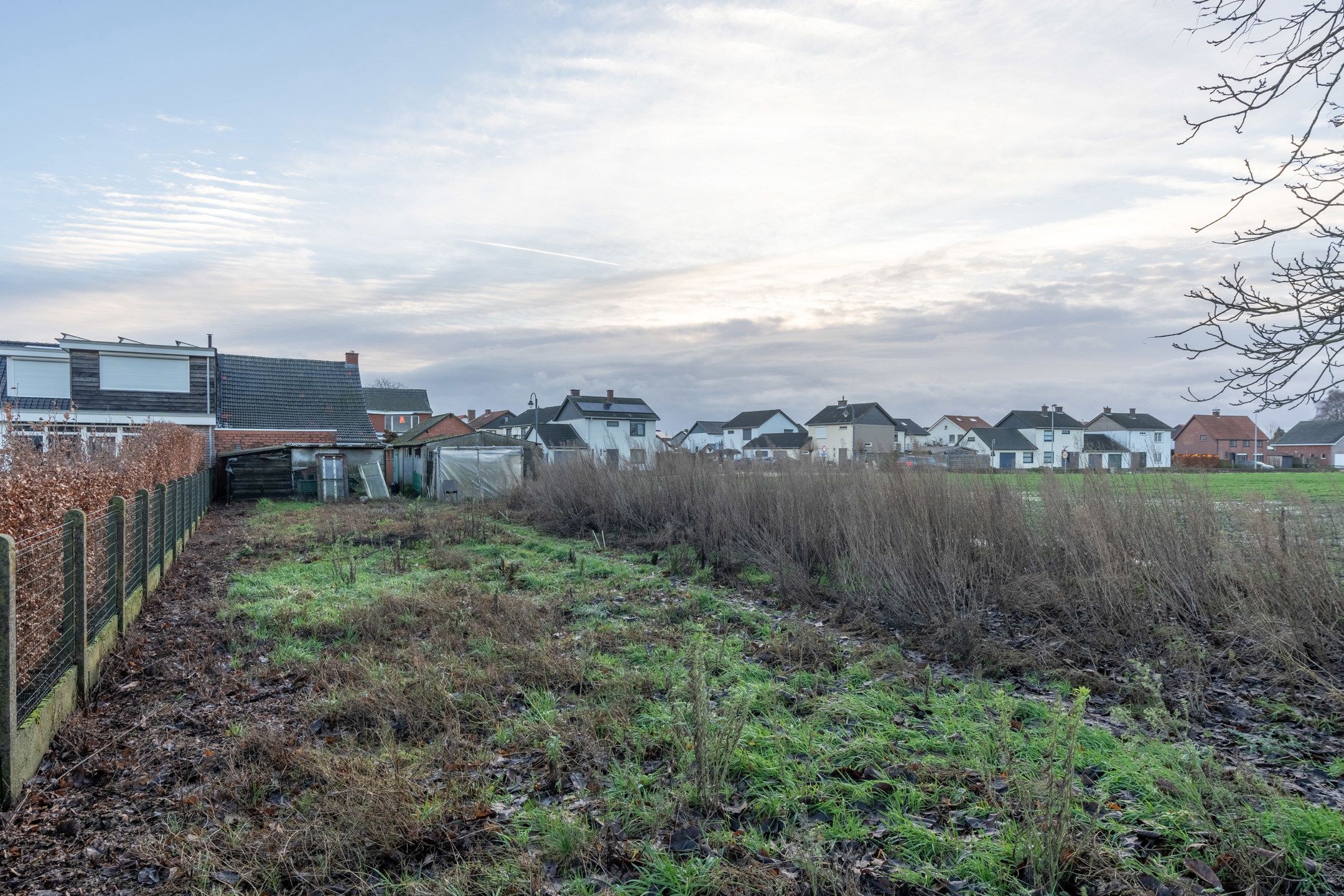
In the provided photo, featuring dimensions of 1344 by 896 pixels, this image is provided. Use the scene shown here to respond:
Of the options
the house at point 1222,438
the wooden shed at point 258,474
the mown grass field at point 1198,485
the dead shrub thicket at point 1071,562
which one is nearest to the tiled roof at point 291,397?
the wooden shed at point 258,474

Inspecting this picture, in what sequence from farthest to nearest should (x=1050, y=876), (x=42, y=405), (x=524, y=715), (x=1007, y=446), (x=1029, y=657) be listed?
(x=1007, y=446)
(x=42, y=405)
(x=1029, y=657)
(x=524, y=715)
(x=1050, y=876)

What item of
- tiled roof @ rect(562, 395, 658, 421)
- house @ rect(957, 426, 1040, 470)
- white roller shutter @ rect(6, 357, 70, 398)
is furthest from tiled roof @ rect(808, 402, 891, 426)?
white roller shutter @ rect(6, 357, 70, 398)

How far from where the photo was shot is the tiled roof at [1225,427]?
76.6 metres

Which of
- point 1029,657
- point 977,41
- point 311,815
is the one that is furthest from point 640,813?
point 977,41

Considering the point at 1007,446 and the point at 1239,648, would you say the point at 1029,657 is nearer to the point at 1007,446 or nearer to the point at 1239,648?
the point at 1239,648

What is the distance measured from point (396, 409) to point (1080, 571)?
6134cm

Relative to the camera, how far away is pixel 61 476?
20.2ft

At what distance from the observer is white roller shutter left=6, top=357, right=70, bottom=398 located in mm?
27719

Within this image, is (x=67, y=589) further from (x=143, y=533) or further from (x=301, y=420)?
(x=301, y=420)

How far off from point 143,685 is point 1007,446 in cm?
7437

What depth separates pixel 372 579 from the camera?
10062 millimetres

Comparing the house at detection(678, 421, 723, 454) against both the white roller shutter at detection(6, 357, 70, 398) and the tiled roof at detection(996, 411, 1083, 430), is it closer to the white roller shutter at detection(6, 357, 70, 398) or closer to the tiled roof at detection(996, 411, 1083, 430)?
the tiled roof at detection(996, 411, 1083, 430)

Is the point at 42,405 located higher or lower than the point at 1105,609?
higher

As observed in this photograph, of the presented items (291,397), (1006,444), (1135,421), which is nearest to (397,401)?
(291,397)
